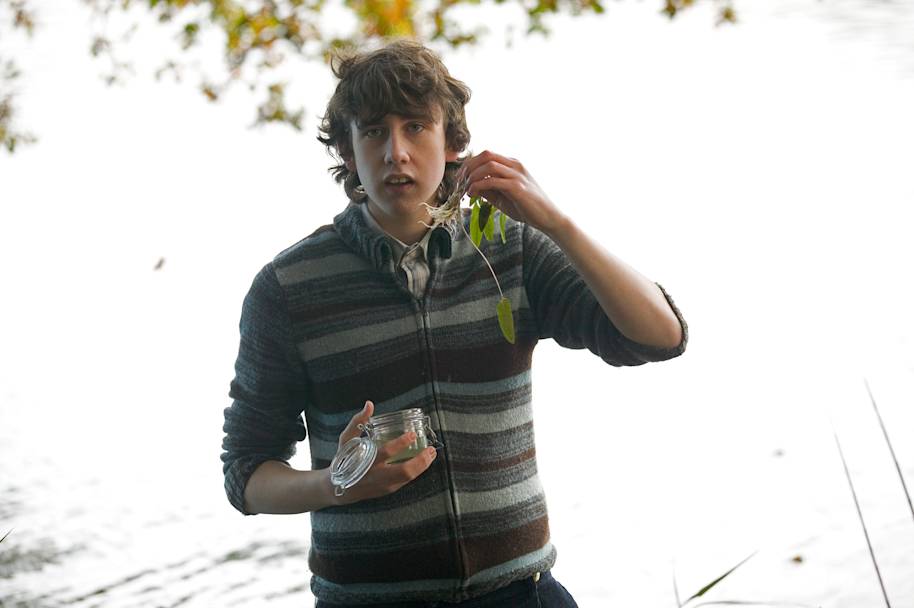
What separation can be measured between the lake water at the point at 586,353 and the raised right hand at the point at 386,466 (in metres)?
2.77

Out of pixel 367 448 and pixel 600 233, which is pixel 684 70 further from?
pixel 367 448

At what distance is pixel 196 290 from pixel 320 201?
3.18 ft

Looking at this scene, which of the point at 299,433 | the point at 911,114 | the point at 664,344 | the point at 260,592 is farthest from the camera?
the point at 911,114

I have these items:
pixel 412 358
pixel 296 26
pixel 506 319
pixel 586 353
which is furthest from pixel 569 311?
pixel 586 353

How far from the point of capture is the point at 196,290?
7.17 m

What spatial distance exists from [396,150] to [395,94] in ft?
0.33

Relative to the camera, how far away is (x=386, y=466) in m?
1.42

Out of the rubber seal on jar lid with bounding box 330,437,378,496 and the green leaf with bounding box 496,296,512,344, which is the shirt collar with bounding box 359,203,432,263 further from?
the rubber seal on jar lid with bounding box 330,437,378,496

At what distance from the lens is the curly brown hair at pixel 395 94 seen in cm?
166

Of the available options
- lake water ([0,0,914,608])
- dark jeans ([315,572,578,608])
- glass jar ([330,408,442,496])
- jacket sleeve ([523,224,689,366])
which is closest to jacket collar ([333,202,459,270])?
jacket sleeve ([523,224,689,366])

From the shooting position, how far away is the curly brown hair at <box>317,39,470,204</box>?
1.66 metres

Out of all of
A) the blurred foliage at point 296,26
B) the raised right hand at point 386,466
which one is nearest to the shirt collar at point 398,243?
the raised right hand at point 386,466

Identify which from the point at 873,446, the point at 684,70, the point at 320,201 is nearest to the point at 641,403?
the point at 873,446

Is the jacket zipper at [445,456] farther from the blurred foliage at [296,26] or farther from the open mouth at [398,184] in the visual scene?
the blurred foliage at [296,26]
